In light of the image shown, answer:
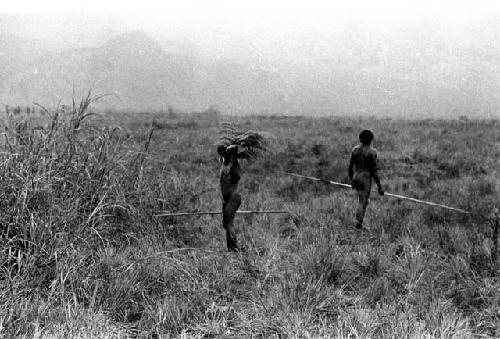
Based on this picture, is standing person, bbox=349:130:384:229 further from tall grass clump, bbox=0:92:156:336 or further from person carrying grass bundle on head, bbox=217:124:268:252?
tall grass clump, bbox=0:92:156:336

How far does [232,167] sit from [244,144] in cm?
35

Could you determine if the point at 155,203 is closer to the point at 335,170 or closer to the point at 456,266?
the point at 456,266

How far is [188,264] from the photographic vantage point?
4.74m

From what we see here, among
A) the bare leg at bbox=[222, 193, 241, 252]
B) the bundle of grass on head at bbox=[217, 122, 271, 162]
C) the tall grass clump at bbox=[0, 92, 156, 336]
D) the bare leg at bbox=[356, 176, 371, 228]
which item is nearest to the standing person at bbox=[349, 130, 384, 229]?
the bare leg at bbox=[356, 176, 371, 228]

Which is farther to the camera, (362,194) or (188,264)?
(362,194)

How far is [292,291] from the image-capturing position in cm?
390

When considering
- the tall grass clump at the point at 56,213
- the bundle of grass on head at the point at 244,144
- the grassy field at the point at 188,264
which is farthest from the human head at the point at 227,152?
the tall grass clump at the point at 56,213

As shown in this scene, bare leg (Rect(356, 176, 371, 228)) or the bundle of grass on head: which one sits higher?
the bundle of grass on head

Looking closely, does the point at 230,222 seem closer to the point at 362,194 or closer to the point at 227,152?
the point at 227,152

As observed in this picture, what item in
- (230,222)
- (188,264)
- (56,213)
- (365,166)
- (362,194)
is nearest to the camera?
(56,213)

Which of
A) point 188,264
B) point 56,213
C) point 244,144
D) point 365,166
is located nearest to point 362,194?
point 365,166

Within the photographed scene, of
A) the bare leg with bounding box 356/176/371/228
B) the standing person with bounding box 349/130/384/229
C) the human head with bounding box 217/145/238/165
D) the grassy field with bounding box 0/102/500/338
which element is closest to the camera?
the grassy field with bounding box 0/102/500/338

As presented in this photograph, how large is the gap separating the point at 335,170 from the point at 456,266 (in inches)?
308

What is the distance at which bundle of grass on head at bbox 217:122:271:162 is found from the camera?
18.1 feet
